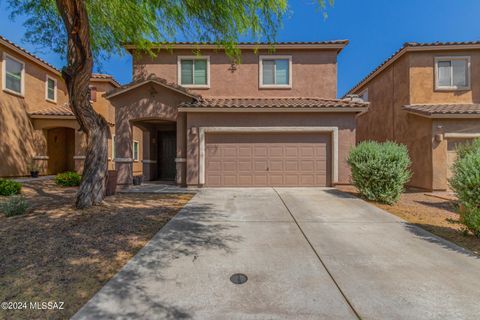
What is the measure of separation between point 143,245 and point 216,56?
1130cm

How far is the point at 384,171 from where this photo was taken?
787 cm

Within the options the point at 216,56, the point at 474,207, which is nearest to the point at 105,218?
the point at 474,207

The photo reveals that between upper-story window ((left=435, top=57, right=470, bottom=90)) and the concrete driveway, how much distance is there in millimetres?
10549

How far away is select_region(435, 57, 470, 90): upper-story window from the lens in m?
11.9

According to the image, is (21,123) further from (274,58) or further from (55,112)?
(274,58)

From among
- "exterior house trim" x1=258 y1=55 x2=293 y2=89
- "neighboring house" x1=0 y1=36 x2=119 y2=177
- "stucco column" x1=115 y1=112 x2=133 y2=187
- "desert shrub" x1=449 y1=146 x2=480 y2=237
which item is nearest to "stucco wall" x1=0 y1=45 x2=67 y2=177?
"neighboring house" x1=0 y1=36 x2=119 y2=177

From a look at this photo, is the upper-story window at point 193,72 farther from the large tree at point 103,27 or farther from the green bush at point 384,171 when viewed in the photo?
the green bush at point 384,171

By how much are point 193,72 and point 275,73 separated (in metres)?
4.68

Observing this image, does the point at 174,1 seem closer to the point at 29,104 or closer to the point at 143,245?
the point at 143,245

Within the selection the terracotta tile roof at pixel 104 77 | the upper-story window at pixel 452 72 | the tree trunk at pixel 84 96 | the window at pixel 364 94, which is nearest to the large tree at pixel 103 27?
the tree trunk at pixel 84 96

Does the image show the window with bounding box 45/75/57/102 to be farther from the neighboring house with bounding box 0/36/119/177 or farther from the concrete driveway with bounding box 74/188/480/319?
the concrete driveway with bounding box 74/188/480/319

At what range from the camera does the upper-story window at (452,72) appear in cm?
1187

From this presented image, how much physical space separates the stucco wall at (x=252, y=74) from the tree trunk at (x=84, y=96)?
6.70 meters

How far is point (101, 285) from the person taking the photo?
315 cm
